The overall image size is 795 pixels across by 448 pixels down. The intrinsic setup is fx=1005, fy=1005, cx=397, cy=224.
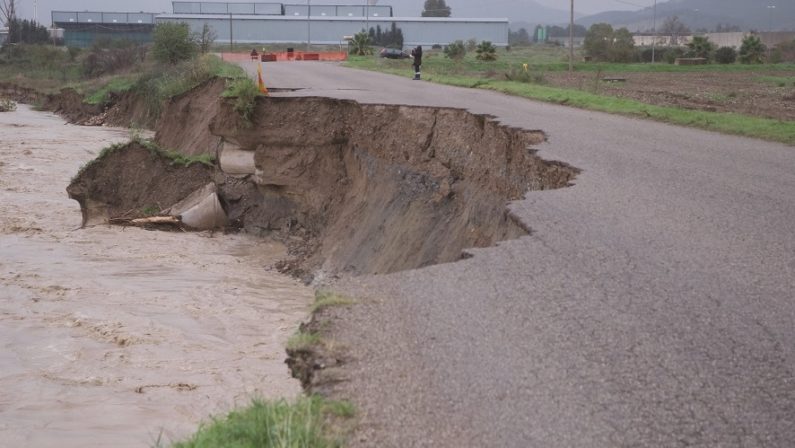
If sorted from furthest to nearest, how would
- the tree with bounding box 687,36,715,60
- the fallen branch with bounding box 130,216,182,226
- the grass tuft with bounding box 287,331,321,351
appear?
1. the tree with bounding box 687,36,715,60
2. the fallen branch with bounding box 130,216,182,226
3. the grass tuft with bounding box 287,331,321,351

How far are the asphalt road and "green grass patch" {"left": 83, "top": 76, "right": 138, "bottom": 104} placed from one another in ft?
143

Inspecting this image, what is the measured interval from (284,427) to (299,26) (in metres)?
114

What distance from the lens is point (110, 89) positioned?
52969mm

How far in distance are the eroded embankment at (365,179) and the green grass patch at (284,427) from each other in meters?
4.57

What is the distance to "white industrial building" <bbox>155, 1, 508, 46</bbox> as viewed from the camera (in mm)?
113750

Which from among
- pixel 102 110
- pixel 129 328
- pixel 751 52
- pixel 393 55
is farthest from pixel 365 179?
pixel 751 52

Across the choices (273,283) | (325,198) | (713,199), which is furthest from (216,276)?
(713,199)

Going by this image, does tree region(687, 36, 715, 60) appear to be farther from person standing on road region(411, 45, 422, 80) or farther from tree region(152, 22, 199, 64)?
person standing on road region(411, 45, 422, 80)

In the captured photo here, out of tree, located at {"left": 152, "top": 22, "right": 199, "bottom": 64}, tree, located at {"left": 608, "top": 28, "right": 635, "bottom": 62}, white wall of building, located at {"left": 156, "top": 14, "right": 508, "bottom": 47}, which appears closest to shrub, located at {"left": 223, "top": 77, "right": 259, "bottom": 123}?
tree, located at {"left": 152, "top": 22, "right": 199, "bottom": 64}

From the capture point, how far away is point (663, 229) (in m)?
9.22

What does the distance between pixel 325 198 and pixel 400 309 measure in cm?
1312

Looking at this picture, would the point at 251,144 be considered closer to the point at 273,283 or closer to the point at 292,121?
the point at 292,121

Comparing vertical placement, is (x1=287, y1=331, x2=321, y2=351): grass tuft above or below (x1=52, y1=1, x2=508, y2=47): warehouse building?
below

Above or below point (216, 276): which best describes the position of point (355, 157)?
above
